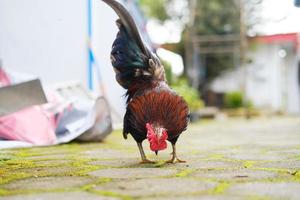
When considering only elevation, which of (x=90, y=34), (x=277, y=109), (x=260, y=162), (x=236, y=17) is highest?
(x=236, y=17)

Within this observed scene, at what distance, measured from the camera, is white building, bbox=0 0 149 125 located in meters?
4.07

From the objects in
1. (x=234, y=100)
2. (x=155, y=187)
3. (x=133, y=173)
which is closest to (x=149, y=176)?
(x=133, y=173)

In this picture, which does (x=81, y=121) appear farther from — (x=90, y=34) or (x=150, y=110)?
(x=150, y=110)

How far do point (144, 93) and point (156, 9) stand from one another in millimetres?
13099

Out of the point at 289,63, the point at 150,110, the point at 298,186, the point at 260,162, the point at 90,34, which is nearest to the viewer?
the point at 298,186

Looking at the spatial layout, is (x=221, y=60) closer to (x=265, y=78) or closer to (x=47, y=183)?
(x=265, y=78)

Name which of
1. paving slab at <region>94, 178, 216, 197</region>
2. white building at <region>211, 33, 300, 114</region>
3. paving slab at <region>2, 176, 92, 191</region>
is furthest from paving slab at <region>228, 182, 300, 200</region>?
white building at <region>211, 33, 300, 114</region>

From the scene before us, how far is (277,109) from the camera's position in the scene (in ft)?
47.0

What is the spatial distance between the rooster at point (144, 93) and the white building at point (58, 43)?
1.26 m

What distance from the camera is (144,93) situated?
95.7 inches

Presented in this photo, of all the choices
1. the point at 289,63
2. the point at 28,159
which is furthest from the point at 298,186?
the point at 289,63

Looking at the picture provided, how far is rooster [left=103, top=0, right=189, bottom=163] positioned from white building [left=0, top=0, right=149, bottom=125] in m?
1.26

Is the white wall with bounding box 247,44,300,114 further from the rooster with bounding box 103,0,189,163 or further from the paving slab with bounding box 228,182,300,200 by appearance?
the paving slab with bounding box 228,182,300,200

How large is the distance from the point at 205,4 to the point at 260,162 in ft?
39.9
